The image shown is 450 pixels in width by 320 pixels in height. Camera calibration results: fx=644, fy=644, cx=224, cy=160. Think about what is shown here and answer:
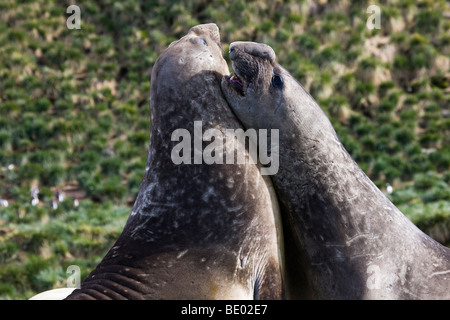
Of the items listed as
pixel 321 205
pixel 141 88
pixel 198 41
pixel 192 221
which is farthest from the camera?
pixel 141 88

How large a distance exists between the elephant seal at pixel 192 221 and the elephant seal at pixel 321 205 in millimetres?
168

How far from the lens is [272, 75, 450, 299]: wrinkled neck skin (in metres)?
4.31

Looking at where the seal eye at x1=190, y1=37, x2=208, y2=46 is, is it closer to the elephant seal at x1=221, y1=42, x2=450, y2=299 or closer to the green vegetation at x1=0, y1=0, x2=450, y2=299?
the elephant seal at x1=221, y1=42, x2=450, y2=299

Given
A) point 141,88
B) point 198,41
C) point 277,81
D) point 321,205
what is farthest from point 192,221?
point 141,88

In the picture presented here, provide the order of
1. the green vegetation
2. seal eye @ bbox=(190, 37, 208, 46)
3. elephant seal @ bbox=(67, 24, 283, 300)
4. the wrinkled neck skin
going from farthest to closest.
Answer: the green vegetation, seal eye @ bbox=(190, 37, 208, 46), the wrinkled neck skin, elephant seal @ bbox=(67, 24, 283, 300)

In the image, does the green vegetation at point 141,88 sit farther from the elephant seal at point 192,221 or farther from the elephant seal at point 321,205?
the elephant seal at point 321,205

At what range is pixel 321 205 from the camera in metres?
4.33

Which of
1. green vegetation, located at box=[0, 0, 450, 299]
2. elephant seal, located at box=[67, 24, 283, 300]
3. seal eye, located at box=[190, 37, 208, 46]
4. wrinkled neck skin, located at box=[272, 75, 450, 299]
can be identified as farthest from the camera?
green vegetation, located at box=[0, 0, 450, 299]

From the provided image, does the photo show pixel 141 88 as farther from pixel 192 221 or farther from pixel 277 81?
pixel 192 221

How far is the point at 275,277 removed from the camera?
4336 millimetres

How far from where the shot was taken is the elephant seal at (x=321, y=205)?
4.32 meters

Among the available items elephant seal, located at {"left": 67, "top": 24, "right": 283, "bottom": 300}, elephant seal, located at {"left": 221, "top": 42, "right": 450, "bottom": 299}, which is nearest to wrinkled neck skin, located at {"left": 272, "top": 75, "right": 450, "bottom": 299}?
elephant seal, located at {"left": 221, "top": 42, "right": 450, "bottom": 299}

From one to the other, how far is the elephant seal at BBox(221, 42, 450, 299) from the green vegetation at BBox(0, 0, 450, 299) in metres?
9.45

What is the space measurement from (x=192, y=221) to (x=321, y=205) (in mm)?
875
